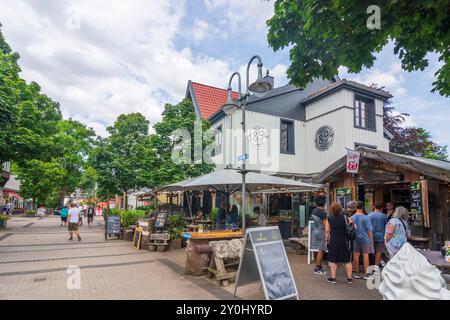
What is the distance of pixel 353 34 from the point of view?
5355mm

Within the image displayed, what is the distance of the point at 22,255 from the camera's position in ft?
31.1

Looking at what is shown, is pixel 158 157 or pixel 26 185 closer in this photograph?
pixel 158 157

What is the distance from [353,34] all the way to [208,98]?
636 inches

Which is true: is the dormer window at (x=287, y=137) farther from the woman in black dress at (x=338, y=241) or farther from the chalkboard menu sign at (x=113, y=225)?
the woman in black dress at (x=338, y=241)

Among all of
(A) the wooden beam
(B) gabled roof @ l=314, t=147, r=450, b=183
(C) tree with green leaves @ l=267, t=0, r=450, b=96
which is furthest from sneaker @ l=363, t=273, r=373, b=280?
(C) tree with green leaves @ l=267, t=0, r=450, b=96

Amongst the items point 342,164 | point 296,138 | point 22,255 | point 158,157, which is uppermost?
point 296,138

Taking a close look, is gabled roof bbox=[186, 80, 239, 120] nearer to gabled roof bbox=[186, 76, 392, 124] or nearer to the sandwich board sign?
gabled roof bbox=[186, 76, 392, 124]

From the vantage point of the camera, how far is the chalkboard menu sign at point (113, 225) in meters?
14.1

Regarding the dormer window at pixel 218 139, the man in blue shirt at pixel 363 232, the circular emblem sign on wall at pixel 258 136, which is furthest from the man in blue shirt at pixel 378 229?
the dormer window at pixel 218 139

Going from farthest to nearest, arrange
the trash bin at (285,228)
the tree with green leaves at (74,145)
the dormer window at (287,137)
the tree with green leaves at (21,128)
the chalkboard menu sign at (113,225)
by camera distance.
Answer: the tree with green leaves at (74,145)
the dormer window at (287,137)
the tree with green leaves at (21,128)
the chalkboard menu sign at (113,225)
the trash bin at (285,228)

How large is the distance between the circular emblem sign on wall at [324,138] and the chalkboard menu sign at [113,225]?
11.1 meters
